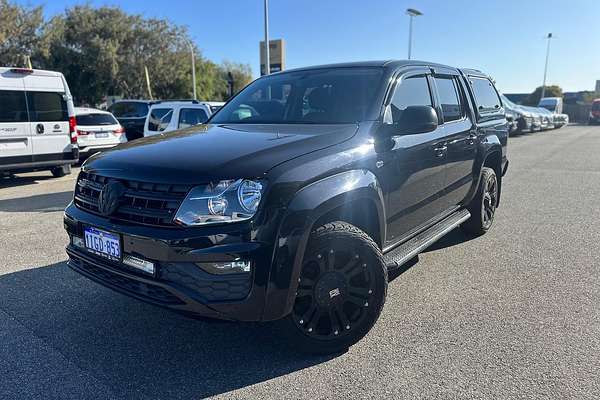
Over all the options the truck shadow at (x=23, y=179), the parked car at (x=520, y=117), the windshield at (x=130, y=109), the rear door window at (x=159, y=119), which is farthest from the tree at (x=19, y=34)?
the parked car at (x=520, y=117)

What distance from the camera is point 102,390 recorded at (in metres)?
2.62

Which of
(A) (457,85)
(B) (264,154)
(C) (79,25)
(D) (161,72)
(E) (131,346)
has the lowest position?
(E) (131,346)

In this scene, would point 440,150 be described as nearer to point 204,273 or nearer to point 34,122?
point 204,273

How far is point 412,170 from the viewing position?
11.9ft

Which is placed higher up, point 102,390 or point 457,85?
point 457,85

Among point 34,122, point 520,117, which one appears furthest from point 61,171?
point 520,117

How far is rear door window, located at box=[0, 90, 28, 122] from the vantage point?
8.48m

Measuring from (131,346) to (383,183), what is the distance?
81.1 inches

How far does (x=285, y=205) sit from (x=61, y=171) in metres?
9.27

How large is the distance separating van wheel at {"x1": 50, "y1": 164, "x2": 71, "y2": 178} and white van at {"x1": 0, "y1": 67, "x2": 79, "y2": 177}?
0.70 ft

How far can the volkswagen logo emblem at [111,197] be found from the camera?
2.76 metres

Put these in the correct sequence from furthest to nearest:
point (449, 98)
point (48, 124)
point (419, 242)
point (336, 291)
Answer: point (48, 124), point (449, 98), point (419, 242), point (336, 291)

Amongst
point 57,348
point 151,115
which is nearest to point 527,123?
point 151,115

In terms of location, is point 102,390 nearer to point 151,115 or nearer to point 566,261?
point 566,261
